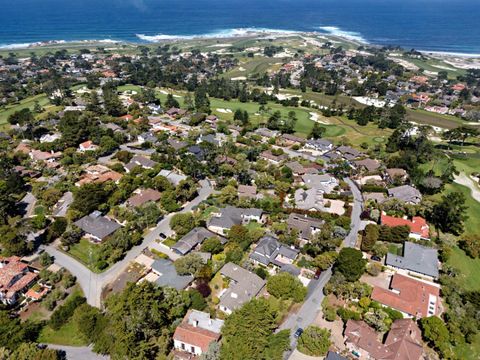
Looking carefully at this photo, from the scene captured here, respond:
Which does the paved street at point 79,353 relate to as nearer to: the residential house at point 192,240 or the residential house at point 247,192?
the residential house at point 192,240

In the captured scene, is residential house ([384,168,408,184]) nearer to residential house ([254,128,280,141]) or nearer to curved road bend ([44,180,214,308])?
residential house ([254,128,280,141])

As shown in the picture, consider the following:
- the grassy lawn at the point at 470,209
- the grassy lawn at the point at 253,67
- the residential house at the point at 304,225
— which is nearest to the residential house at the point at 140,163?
the residential house at the point at 304,225

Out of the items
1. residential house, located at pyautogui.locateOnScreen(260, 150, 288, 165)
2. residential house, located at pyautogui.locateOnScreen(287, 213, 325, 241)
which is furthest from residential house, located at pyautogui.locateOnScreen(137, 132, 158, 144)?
residential house, located at pyautogui.locateOnScreen(287, 213, 325, 241)

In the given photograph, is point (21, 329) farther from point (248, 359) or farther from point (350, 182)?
point (350, 182)

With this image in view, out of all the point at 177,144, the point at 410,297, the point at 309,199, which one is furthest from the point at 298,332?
the point at 177,144

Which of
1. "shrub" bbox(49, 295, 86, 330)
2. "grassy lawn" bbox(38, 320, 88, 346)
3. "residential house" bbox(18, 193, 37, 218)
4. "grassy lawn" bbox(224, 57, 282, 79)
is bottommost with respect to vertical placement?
"grassy lawn" bbox(224, 57, 282, 79)

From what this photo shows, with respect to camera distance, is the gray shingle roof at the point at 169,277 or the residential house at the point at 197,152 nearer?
the gray shingle roof at the point at 169,277

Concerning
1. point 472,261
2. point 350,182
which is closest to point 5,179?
point 350,182
